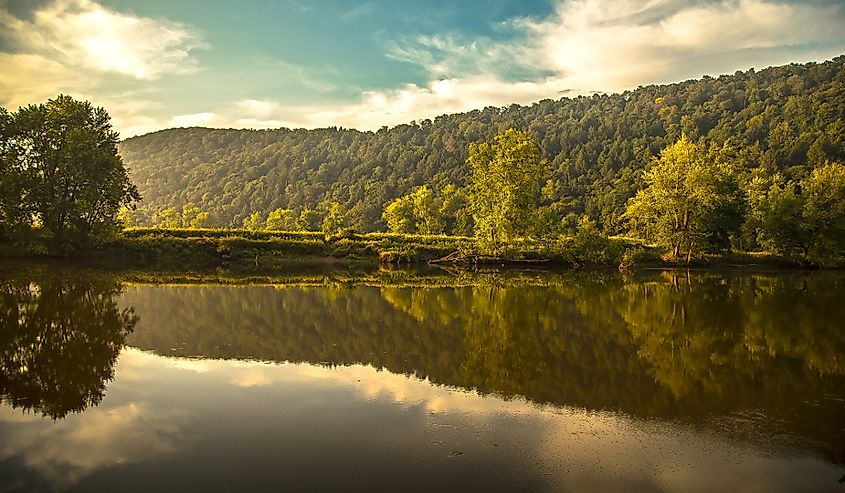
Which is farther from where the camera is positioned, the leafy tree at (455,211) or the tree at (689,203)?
the leafy tree at (455,211)

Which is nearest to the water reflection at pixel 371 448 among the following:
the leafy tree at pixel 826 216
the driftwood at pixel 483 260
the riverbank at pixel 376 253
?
the riverbank at pixel 376 253

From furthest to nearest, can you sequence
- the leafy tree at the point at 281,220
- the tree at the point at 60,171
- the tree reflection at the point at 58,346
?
the leafy tree at the point at 281,220
the tree at the point at 60,171
the tree reflection at the point at 58,346

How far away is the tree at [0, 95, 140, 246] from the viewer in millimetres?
46688

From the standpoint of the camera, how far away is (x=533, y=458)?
24.5ft

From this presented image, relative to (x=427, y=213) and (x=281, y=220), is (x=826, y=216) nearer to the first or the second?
(x=427, y=213)

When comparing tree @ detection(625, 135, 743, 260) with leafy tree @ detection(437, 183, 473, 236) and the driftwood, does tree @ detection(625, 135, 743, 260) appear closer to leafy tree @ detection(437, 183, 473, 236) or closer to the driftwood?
the driftwood

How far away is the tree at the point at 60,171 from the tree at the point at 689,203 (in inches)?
1984

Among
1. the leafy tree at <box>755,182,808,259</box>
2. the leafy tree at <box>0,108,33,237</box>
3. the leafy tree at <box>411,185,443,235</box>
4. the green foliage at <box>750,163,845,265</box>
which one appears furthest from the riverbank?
the leafy tree at <box>411,185,443,235</box>

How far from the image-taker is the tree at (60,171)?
46.7 metres

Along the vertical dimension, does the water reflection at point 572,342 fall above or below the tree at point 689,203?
below

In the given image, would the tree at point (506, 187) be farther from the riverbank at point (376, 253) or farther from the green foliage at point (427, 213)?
the green foliage at point (427, 213)

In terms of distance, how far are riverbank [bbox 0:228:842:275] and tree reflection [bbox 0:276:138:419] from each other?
29.0m

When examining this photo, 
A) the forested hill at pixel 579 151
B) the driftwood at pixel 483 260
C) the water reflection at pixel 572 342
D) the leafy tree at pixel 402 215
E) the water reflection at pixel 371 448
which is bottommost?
the driftwood at pixel 483 260

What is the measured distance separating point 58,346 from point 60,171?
139ft
